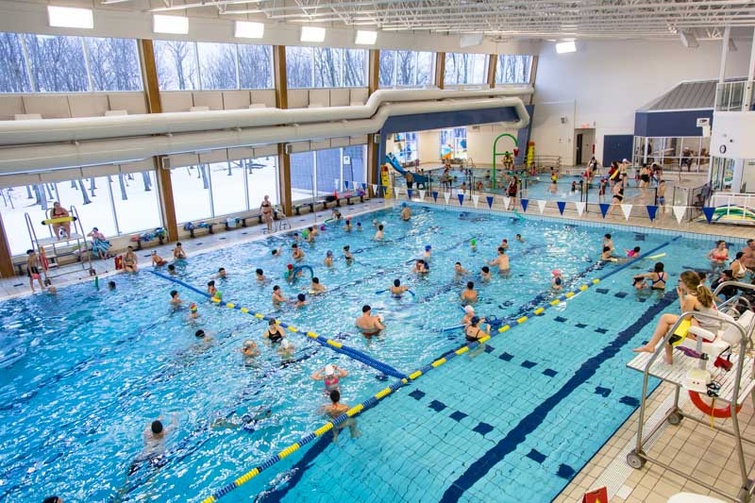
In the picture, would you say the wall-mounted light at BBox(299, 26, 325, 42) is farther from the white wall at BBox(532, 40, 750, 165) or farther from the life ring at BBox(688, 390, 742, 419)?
the white wall at BBox(532, 40, 750, 165)

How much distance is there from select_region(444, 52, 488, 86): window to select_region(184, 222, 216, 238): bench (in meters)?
14.4

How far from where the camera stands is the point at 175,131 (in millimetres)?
13859

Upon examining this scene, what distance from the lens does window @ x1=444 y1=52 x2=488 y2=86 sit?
25406 mm

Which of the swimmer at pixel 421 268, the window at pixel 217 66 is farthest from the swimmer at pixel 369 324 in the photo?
the window at pixel 217 66

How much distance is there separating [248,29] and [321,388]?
12.5 m

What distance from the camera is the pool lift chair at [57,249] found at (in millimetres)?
12656

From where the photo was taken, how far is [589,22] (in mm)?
14828

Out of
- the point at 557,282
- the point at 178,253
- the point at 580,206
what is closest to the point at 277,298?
the point at 178,253

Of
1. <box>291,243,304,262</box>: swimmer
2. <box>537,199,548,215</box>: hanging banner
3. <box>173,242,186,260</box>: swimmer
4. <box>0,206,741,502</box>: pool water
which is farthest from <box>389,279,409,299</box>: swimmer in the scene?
<box>537,199,548,215</box>: hanging banner

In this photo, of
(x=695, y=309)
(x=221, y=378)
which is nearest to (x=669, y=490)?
(x=695, y=309)

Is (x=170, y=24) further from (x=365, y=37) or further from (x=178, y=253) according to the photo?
(x=365, y=37)

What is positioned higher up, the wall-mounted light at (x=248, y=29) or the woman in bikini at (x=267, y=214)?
the wall-mounted light at (x=248, y=29)

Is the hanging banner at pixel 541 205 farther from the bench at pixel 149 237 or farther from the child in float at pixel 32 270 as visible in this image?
the child in float at pixel 32 270

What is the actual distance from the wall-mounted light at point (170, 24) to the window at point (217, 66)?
146cm
